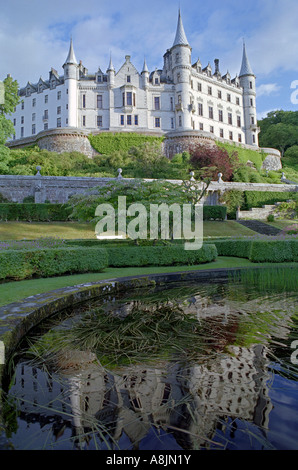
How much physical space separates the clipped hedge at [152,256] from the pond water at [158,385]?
6.55 metres

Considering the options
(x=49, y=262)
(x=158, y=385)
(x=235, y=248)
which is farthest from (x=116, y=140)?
(x=158, y=385)

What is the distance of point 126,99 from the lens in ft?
153

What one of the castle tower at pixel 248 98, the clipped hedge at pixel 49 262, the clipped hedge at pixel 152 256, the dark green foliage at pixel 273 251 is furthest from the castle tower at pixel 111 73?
the clipped hedge at pixel 49 262

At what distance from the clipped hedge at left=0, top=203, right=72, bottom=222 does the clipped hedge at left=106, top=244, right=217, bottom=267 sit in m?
11.6

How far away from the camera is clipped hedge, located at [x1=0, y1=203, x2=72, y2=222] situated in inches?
874

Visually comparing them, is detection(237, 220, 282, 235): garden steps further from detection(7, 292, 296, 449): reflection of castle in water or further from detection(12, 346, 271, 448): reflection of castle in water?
detection(12, 346, 271, 448): reflection of castle in water

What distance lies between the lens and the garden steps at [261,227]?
970 inches

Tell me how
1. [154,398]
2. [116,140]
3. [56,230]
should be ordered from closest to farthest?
1. [154,398]
2. [56,230]
3. [116,140]

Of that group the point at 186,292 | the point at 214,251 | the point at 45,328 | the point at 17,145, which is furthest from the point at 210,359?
the point at 17,145

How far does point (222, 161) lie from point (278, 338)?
33378 mm

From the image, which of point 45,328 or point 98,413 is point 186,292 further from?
point 98,413

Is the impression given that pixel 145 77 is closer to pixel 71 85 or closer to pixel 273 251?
pixel 71 85

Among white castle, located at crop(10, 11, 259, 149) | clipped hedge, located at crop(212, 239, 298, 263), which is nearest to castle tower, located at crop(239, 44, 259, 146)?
white castle, located at crop(10, 11, 259, 149)

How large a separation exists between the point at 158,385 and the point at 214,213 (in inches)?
999
